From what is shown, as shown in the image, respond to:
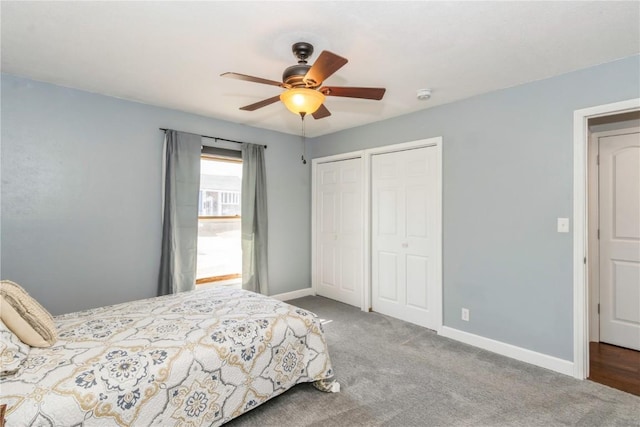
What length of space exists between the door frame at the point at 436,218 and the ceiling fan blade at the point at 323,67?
6.52 ft

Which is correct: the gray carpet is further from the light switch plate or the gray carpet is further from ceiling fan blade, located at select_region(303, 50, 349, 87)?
ceiling fan blade, located at select_region(303, 50, 349, 87)

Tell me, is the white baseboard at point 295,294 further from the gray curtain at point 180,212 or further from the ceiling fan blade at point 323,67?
the ceiling fan blade at point 323,67

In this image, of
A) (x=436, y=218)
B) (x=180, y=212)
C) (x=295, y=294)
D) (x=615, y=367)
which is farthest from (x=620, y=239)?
(x=180, y=212)

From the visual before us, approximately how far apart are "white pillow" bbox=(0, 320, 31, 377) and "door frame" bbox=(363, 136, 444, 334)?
131 inches

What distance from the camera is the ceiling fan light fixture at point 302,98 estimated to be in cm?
198

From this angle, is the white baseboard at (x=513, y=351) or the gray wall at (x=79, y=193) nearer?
the white baseboard at (x=513, y=351)

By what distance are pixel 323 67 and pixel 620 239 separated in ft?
11.4

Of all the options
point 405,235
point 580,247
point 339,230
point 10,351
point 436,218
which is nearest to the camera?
point 10,351

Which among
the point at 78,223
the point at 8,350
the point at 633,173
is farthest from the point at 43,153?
the point at 633,173

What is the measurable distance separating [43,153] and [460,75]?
12.2 feet

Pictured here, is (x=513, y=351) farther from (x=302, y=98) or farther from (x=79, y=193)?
(x=79, y=193)

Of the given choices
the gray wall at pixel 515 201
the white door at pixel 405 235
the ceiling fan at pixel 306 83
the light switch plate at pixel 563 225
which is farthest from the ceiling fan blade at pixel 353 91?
the light switch plate at pixel 563 225

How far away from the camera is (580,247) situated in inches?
100

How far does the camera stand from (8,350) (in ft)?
5.10
